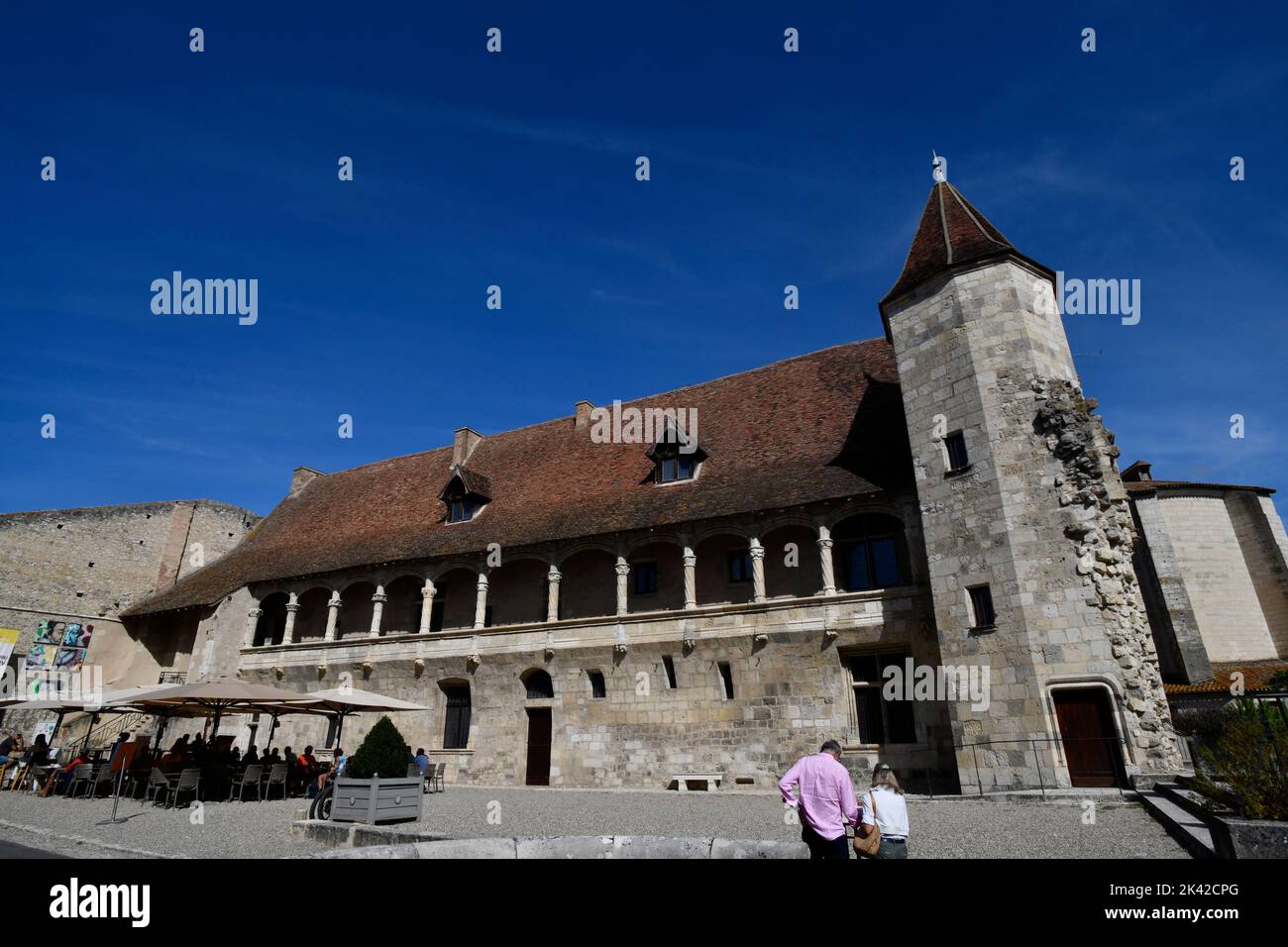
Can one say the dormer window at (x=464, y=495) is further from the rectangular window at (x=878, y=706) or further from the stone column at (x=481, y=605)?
the rectangular window at (x=878, y=706)

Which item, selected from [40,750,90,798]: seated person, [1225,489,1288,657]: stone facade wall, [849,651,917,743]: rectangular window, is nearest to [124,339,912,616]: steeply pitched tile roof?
[849,651,917,743]: rectangular window

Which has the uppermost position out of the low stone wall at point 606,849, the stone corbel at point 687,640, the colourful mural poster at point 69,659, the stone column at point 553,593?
the stone column at point 553,593

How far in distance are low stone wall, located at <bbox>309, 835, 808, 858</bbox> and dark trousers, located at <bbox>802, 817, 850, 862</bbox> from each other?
0.44 m

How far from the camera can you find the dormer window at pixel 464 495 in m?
23.6

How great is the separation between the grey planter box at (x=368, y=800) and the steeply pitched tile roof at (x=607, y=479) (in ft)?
31.1

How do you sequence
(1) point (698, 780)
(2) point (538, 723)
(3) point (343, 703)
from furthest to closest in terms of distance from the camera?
(2) point (538, 723), (1) point (698, 780), (3) point (343, 703)

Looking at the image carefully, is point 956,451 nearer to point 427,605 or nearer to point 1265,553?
point 427,605

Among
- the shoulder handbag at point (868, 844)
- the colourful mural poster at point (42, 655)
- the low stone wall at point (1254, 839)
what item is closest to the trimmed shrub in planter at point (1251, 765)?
the low stone wall at point (1254, 839)

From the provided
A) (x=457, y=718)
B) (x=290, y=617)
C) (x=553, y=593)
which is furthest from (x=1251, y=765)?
(x=290, y=617)

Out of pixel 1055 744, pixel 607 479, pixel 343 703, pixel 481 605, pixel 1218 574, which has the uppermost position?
pixel 607 479

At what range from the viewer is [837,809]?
5348 millimetres

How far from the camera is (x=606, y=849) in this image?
5992 millimetres

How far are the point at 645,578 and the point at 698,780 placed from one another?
18.4ft

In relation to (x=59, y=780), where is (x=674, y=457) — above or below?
above
